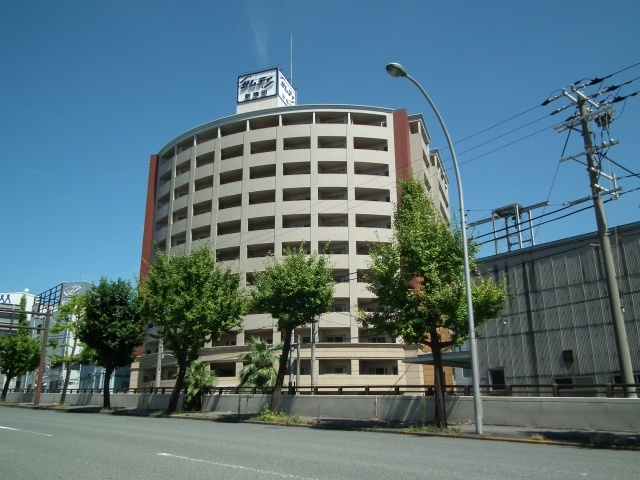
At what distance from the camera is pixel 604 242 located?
57.2 feet

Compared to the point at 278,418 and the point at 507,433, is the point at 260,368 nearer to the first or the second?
the point at 278,418

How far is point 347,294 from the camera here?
154 ft

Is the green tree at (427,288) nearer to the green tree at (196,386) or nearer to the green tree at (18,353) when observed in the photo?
the green tree at (196,386)

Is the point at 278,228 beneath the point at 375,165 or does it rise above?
beneath

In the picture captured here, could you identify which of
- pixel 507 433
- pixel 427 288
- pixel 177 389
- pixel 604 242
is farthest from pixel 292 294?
pixel 604 242

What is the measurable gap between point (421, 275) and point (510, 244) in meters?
19.1

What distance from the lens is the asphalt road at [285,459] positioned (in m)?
7.72

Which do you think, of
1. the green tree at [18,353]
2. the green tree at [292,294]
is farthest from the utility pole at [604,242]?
the green tree at [18,353]

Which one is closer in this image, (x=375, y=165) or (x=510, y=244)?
(x=510, y=244)

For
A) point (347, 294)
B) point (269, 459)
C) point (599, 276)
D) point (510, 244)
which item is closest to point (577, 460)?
point (269, 459)

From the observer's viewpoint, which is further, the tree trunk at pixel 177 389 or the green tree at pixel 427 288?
the tree trunk at pixel 177 389

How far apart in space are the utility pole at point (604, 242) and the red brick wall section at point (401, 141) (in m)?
30.5

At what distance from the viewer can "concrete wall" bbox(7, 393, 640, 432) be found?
50.5ft

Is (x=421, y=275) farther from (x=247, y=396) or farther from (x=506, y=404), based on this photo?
(x=247, y=396)
